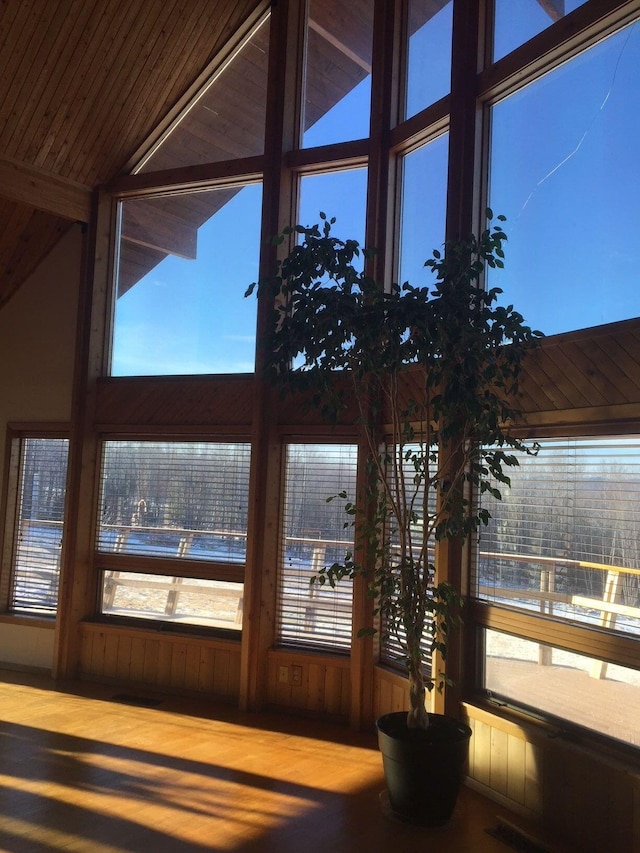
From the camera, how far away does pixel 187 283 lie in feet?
18.9

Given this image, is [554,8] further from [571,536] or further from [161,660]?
[161,660]

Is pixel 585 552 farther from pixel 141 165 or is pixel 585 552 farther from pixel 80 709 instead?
pixel 141 165

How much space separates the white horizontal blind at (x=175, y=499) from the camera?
5.50 m

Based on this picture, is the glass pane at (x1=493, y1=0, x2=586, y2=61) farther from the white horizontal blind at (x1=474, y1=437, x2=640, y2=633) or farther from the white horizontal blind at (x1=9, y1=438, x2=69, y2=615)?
the white horizontal blind at (x1=9, y1=438, x2=69, y2=615)

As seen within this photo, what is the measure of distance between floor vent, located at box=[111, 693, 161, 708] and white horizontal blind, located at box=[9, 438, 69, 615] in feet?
4.03

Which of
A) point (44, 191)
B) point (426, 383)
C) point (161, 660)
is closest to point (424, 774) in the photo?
point (426, 383)

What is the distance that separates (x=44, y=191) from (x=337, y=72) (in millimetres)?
2498

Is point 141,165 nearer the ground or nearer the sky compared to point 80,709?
nearer the sky

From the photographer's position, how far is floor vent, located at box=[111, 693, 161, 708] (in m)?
5.16

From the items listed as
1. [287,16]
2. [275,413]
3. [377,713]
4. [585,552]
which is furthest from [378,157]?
[377,713]

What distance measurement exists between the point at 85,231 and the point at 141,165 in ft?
2.44

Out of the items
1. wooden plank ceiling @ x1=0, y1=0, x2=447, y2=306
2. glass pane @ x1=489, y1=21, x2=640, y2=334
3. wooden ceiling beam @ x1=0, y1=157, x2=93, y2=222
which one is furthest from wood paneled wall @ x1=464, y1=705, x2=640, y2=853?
wooden ceiling beam @ x1=0, y1=157, x2=93, y2=222

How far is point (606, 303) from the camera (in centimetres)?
341

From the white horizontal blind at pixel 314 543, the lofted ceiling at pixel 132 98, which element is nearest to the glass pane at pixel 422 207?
the lofted ceiling at pixel 132 98
